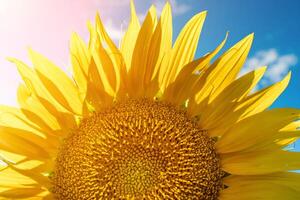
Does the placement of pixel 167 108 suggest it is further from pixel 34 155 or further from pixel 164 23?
pixel 34 155

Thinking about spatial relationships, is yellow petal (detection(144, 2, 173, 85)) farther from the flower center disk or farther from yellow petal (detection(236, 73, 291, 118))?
yellow petal (detection(236, 73, 291, 118))

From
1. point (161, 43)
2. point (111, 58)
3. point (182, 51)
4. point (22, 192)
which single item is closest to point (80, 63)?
point (111, 58)

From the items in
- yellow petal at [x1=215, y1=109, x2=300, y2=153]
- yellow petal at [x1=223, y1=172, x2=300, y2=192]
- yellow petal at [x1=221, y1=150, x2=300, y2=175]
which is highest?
yellow petal at [x1=215, y1=109, x2=300, y2=153]

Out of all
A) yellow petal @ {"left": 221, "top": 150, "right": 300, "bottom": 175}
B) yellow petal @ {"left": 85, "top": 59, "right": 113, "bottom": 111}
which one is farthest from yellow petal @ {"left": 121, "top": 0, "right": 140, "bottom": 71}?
yellow petal @ {"left": 221, "top": 150, "right": 300, "bottom": 175}

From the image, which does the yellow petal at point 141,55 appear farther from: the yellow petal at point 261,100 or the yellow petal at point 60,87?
the yellow petal at point 261,100

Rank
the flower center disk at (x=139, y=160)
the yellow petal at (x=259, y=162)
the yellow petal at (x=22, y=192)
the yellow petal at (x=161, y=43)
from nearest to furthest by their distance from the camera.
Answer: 1. the flower center disk at (x=139, y=160)
2. the yellow petal at (x=259, y=162)
3. the yellow petal at (x=161, y=43)
4. the yellow petal at (x=22, y=192)

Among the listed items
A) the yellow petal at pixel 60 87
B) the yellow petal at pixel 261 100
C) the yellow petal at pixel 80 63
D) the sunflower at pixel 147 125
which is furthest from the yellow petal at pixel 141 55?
the yellow petal at pixel 261 100

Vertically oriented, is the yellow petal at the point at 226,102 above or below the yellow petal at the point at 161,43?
below

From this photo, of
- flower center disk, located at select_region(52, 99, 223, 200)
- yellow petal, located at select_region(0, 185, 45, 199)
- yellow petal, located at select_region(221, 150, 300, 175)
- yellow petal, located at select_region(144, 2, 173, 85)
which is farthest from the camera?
yellow petal, located at select_region(0, 185, 45, 199)
